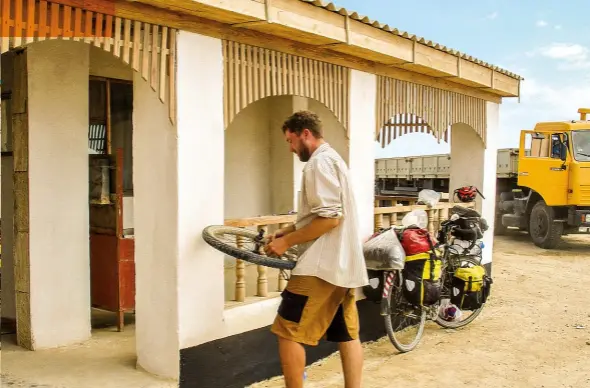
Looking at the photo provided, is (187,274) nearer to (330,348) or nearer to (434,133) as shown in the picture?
(330,348)

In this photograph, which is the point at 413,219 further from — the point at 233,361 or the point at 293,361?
the point at 293,361

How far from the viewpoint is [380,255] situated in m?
5.38

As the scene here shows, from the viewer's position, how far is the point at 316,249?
3.53 metres

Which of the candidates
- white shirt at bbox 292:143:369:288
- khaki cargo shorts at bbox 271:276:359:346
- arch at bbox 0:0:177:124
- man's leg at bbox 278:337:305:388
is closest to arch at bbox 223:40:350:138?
arch at bbox 0:0:177:124

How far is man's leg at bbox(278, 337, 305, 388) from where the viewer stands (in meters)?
3.46

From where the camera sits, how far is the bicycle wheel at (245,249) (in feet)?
11.7

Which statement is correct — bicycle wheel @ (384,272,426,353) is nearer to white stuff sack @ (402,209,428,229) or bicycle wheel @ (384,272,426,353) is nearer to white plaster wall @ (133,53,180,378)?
white stuff sack @ (402,209,428,229)

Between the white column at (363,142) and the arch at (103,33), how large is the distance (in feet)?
7.39

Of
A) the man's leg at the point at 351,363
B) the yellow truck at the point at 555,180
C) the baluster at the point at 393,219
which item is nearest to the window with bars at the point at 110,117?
the baluster at the point at 393,219

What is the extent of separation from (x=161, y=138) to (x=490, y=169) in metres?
5.72

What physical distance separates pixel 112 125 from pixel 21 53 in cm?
144

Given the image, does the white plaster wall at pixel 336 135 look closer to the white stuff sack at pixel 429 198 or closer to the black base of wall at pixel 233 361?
the white stuff sack at pixel 429 198

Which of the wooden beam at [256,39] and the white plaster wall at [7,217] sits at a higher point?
the wooden beam at [256,39]

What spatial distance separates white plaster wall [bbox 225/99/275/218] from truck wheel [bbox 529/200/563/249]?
8450 millimetres
